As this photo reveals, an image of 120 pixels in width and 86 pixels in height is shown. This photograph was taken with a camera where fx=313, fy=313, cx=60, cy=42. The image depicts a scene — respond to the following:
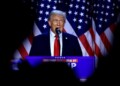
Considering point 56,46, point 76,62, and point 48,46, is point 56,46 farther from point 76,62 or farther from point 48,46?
point 76,62

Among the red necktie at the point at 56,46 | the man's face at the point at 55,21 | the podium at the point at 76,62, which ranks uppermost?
the man's face at the point at 55,21

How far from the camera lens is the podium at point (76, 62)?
275 centimetres

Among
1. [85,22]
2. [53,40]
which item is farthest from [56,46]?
[85,22]

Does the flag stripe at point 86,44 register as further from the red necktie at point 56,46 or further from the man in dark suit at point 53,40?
the red necktie at point 56,46

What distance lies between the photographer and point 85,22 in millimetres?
2820

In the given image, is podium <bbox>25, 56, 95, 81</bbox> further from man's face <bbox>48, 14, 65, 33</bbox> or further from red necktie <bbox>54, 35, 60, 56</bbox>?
man's face <bbox>48, 14, 65, 33</bbox>

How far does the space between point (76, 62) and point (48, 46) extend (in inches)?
11.2

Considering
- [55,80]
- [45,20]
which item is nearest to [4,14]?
[45,20]

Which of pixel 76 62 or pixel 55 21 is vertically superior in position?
pixel 55 21

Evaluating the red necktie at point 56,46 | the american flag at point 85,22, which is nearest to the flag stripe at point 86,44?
the american flag at point 85,22

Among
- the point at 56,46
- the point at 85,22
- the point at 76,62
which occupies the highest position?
the point at 85,22

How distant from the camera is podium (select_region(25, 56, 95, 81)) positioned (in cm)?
275

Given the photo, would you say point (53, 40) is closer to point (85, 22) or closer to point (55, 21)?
point (55, 21)

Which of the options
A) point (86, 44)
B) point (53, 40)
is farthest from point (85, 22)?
point (53, 40)
